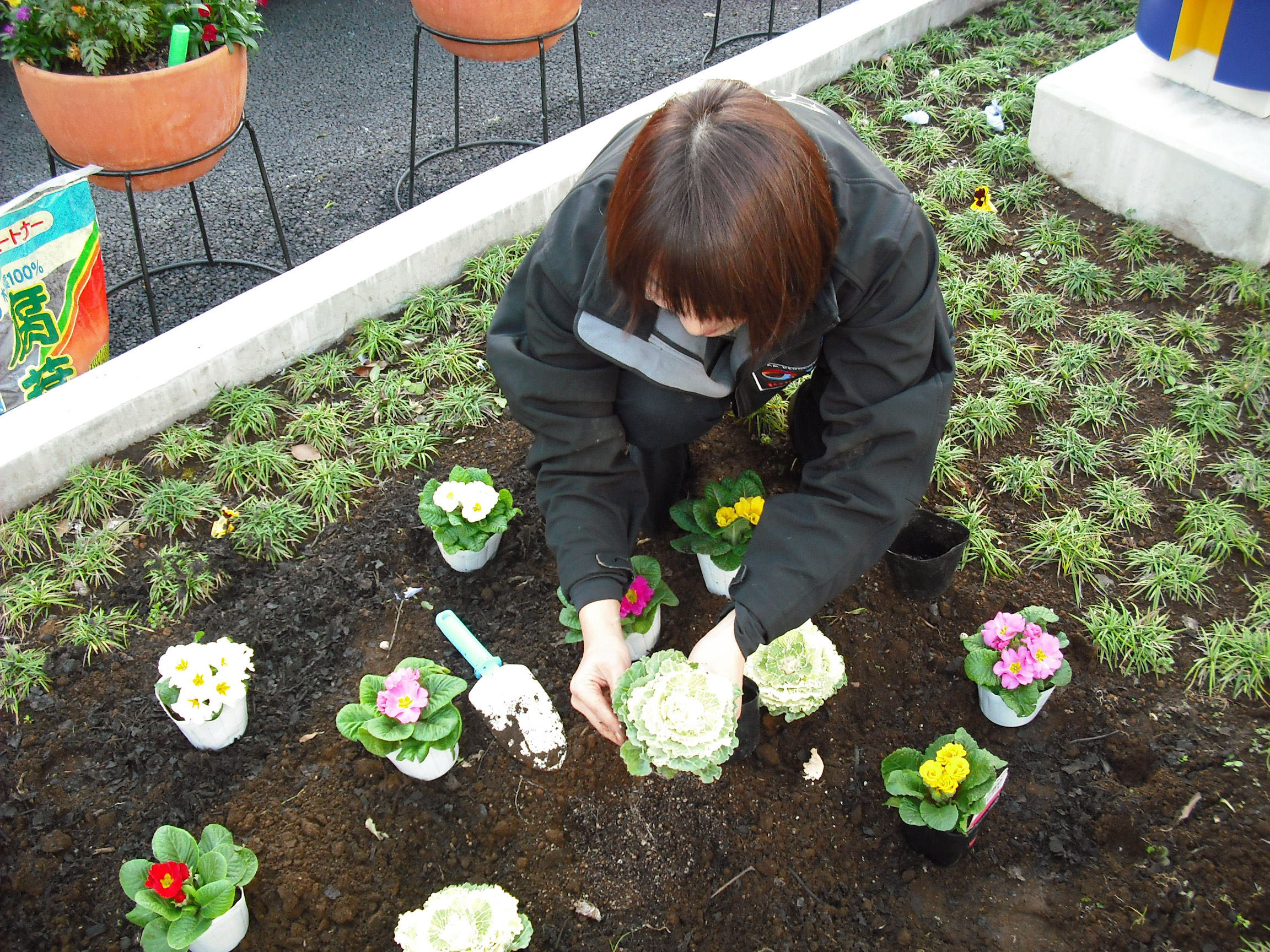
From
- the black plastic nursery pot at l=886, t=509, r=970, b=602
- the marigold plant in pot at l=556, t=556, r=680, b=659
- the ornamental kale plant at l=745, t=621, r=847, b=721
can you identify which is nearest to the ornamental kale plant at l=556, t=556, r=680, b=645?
→ the marigold plant in pot at l=556, t=556, r=680, b=659

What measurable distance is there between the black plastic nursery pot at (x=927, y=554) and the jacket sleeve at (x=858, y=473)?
1.46 ft

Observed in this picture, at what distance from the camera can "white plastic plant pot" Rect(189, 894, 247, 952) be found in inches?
69.8

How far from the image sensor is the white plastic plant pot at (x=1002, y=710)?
207cm

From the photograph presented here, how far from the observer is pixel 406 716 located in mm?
1922

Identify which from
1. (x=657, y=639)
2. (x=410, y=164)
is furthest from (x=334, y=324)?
(x=657, y=639)

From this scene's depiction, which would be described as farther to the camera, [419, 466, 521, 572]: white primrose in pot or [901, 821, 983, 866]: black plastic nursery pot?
[419, 466, 521, 572]: white primrose in pot

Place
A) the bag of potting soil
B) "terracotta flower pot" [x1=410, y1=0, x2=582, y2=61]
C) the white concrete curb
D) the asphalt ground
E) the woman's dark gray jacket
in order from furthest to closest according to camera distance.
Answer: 1. the asphalt ground
2. "terracotta flower pot" [x1=410, y1=0, x2=582, y2=61]
3. the bag of potting soil
4. the white concrete curb
5. the woman's dark gray jacket

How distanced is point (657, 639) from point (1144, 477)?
1.40m

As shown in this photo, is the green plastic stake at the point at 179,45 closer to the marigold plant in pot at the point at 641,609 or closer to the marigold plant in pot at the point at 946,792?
the marigold plant in pot at the point at 641,609

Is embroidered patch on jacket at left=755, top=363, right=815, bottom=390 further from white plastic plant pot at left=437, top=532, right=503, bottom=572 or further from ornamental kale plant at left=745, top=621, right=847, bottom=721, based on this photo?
white plastic plant pot at left=437, top=532, right=503, bottom=572

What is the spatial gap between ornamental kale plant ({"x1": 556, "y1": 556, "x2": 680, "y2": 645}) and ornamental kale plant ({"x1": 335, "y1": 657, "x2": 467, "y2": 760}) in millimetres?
267

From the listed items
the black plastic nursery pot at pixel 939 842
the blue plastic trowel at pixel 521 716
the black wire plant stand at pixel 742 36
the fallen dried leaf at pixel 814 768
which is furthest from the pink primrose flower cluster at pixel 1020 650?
the black wire plant stand at pixel 742 36

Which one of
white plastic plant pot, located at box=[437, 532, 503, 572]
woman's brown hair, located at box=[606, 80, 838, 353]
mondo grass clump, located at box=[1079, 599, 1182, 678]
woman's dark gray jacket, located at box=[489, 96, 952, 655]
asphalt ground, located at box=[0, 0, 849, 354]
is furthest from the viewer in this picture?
asphalt ground, located at box=[0, 0, 849, 354]

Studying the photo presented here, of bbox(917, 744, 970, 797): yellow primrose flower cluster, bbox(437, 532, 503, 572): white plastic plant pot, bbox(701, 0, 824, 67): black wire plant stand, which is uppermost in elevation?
bbox(701, 0, 824, 67): black wire plant stand
